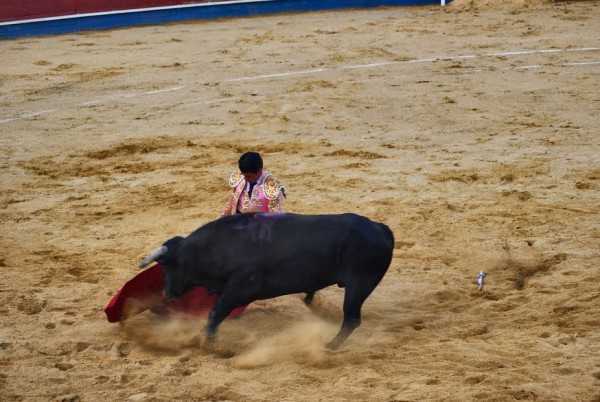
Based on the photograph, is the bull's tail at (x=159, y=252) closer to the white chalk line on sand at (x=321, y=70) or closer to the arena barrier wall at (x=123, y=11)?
the white chalk line on sand at (x=321, y=70)

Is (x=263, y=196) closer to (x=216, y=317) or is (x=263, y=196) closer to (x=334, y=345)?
(x=216, y=317)

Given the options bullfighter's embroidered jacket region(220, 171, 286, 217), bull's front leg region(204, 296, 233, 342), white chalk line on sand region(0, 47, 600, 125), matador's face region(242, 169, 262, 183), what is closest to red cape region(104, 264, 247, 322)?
bull's front leg region(204, 296, 233, 342)

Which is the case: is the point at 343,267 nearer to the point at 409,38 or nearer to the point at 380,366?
the point at 380,366

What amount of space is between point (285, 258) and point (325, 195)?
9.17ft

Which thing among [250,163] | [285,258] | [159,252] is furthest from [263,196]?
[159,252]

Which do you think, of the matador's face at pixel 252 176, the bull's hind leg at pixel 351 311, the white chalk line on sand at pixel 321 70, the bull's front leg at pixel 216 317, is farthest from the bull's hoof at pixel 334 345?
the white chalk line on sand at pixel 321 70

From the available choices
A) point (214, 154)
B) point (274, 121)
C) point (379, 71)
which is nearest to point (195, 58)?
point (379, 71)

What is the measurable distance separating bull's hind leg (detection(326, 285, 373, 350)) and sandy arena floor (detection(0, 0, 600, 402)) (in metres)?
0.08

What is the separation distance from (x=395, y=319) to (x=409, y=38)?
9.87 m

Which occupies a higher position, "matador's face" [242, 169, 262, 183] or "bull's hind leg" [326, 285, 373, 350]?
"matador's face" [242, 169, 262, 183]

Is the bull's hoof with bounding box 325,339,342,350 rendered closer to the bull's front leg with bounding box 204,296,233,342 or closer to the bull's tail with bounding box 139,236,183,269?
the bull's front leg with bounding box 204,296,233,342

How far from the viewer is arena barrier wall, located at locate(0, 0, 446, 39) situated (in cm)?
1631

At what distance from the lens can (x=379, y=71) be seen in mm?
12336

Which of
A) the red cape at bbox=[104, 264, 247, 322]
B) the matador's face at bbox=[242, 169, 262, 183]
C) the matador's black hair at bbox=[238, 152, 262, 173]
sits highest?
the matador's black hair at bbox=[238, 152, 262, 173]
